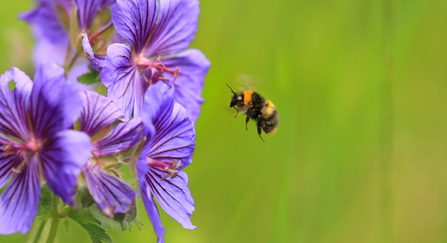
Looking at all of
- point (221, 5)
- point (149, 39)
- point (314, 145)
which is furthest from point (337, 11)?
point (149, 39)

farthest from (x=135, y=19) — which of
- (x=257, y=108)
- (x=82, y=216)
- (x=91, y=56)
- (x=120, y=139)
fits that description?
(x=257, y=108)

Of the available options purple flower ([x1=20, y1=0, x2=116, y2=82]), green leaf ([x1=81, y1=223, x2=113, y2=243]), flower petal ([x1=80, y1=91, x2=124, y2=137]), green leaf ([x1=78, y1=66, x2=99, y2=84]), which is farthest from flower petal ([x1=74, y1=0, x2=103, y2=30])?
green leaf ([x1=81, y1=223, x2=113, y2=243])

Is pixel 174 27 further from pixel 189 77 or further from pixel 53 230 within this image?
pixel 53 230

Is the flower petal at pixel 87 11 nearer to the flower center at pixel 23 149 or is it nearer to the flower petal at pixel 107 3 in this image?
the flower petal at pixel 107 3

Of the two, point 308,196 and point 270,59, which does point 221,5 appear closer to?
point 270,59

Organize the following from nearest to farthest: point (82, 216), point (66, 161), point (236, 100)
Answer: point (66, 161), point (82, 216), point (236, 100)

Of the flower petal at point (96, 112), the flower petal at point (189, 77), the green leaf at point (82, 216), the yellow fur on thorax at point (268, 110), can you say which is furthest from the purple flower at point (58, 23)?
the yellow fur on thorax at point (268, 110)
